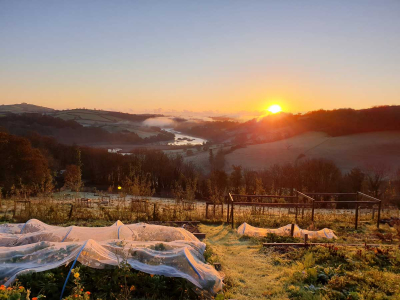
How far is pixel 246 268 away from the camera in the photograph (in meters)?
7.12

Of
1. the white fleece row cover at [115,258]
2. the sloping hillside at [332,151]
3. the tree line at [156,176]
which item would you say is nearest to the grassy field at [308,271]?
the white fleece row cover at [115,258]

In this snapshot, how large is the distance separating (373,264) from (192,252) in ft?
13.2

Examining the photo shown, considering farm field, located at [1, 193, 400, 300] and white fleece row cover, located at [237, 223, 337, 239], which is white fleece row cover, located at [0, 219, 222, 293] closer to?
farm field, located at [1, 193, 400, 300]

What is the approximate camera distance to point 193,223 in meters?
11.3

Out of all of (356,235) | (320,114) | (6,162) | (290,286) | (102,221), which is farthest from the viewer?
(320,114)

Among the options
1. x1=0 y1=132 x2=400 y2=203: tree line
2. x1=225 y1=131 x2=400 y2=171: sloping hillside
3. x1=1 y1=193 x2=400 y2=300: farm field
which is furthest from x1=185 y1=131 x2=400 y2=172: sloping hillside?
x1=1 y1=193 x2=400 y2=300: farm field

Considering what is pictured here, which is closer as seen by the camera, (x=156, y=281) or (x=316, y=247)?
(x=156, y=281)

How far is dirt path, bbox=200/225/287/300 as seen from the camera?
579cm

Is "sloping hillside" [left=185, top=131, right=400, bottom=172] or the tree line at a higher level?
"sloping hillside" [left=185, top=131, right=400, bottom=172]

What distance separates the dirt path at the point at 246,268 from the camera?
5785 mm

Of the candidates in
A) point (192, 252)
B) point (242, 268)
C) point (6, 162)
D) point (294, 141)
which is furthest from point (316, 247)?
point (294, 141)

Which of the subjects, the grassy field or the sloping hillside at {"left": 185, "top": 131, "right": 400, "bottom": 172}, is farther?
the sloping hillside at {"left": 185, "top": 131, "right": 400, "bottom": 172}

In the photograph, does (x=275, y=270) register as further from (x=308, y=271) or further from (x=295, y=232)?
(x=295, y=232)

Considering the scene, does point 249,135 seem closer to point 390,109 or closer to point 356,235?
point 390,109
